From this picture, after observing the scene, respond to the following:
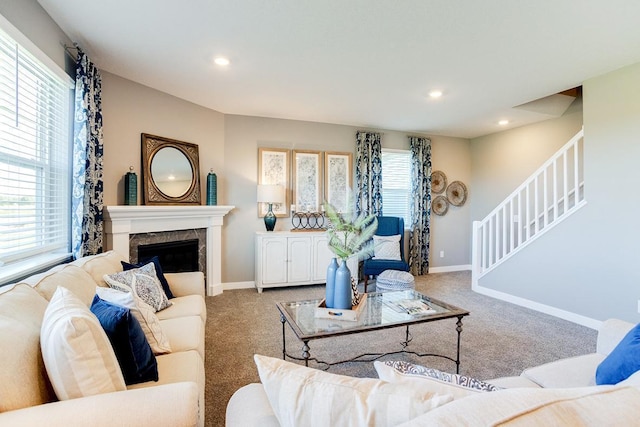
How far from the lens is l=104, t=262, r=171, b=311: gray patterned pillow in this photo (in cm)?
201

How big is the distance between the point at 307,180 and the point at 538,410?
14.8 ft

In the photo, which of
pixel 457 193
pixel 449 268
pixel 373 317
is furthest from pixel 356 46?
pixel 449 268

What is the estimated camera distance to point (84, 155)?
2.56m

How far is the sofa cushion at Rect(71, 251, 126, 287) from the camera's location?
6.54 feet

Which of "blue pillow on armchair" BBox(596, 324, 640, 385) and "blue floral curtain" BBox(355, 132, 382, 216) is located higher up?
"blue floral curtain" BBox(355, 132, 382, 216)

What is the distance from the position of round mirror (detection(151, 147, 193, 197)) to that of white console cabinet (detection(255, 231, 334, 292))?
3.98 ft

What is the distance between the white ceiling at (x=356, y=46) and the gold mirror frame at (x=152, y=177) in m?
0.61

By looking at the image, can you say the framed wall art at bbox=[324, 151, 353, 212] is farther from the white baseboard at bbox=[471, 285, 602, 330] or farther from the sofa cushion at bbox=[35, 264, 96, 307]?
the sofa cushion at bbox=[35, 264, 96, 307]

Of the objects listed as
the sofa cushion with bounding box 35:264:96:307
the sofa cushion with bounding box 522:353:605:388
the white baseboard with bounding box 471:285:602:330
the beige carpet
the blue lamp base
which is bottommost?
the beige carpet

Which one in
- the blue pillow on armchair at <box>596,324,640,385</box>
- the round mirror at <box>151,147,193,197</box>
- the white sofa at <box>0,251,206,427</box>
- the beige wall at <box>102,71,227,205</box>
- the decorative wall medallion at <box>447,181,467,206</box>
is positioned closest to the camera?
the white sofa at <box>0,251,206,427</box>

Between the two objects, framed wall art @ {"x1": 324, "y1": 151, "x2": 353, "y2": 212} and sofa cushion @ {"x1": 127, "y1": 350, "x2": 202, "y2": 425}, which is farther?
framed wall art @ {"x1": 324, "y1": 151, "x2": 353, "y2": 212}

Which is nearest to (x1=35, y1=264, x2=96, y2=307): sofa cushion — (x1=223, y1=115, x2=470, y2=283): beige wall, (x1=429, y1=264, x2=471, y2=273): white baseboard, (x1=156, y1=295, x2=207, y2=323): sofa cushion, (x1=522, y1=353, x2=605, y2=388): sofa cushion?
(x1=156, y1=295, x2=207, y2=323): sofa cushion

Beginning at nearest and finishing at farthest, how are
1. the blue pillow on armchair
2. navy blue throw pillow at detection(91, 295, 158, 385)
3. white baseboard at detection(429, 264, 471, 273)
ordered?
the blue pillow on armchair → navy blue throw pillow at detection(91, 295, 158, 385) → white baseboard at detection(429, 264, 471, 273)

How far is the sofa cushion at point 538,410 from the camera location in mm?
544
